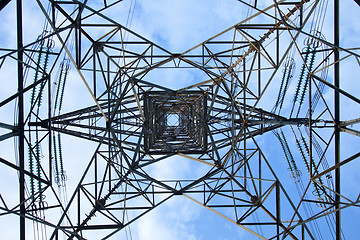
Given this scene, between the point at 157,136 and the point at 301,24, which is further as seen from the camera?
the point at 157,136

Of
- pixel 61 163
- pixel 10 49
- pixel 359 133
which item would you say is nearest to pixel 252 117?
pixel 359 133

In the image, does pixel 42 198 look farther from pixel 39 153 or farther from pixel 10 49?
pixel 10 49

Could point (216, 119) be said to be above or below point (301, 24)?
above

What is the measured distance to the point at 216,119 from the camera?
59.3 ft

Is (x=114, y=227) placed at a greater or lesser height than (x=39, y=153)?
lesser

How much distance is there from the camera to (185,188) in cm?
1392

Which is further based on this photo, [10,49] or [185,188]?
[185,188]

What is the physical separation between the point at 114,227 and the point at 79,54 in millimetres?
6699

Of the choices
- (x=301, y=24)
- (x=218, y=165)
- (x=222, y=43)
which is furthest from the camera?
(x=222, y=43)

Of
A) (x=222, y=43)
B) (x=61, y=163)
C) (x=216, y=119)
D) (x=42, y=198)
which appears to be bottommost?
(x=42, y=198)

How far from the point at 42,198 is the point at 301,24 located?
437 inches

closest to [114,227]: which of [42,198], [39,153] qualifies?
[42,198]

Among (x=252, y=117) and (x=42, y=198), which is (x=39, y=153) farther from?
(x=252, y=117)

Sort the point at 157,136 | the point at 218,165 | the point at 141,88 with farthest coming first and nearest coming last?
the point at 157,136 → the point at 141,88 → the point at 218,165
